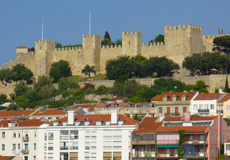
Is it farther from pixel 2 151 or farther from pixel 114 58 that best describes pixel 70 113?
pixel 114 58

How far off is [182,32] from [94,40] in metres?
12.2

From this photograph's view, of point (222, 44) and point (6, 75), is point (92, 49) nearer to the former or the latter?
point (6, 75)

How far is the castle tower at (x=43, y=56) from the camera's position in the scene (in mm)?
93250

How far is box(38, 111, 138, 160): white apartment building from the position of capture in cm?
5247

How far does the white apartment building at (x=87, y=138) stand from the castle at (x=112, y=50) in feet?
96.5

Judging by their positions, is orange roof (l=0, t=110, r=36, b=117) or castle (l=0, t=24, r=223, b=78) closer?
orange roof (l=0, t=110, r=36, b=117)

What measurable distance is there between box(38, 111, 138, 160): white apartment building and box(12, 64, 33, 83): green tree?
37043 mm

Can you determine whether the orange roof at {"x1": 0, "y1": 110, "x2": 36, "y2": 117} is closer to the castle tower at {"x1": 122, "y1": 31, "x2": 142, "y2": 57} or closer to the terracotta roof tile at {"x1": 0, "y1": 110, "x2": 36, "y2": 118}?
the terracotta roof tile at {"x1": 0, "y1": 110, "x2": 36, "y2": 118}

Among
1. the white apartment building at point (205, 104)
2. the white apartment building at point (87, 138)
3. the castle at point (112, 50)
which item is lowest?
the white apartment building at point (87, 138)

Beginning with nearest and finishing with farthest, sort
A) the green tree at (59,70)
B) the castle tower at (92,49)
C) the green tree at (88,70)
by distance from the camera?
the green tree at (88,70) < the green tree at (59,70) < the castle tower at (92,49)

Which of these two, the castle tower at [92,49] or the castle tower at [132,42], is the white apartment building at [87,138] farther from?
the castle tower at [92,49]

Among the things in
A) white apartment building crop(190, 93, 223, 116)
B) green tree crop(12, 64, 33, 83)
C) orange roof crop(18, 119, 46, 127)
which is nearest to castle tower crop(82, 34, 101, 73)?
green tree crop(12, 64, 33, 83)

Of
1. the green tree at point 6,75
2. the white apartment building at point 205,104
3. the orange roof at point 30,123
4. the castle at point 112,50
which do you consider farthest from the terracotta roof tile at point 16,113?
the green tree at point 6,75

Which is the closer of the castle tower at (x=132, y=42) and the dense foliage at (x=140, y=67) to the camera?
the dense foliage at (x=140, y=67)
